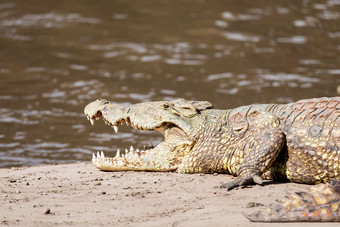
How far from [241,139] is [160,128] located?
36.7 inches

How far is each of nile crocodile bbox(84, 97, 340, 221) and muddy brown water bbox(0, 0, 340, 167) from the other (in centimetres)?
207

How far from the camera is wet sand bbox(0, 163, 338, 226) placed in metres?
4.59

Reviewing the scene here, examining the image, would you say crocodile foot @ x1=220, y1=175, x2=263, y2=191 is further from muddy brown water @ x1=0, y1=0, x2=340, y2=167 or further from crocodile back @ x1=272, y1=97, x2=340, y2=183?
muddy brown water @ x1=0, y1=0, x2=340, y2=167

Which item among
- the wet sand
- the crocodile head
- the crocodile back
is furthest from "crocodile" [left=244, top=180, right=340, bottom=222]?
the crocodile head

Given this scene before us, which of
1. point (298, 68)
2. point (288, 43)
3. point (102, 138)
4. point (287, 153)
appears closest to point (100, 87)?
point (102, 138)

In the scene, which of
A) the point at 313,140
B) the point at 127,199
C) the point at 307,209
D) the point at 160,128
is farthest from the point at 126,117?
the point at 307,209

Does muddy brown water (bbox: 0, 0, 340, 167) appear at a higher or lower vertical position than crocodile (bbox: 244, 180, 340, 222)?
lower

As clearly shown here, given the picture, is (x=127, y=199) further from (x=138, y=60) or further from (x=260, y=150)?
(x=138, y=60)

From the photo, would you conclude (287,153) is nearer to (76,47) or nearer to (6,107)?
(6,107)

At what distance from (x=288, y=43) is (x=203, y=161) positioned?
10.3 meters

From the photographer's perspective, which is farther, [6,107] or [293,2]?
[293,2]

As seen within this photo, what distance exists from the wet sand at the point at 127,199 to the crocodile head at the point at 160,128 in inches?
4.9

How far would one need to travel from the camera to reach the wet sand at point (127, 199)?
15.1ft

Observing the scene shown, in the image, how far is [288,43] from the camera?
15789 mm
